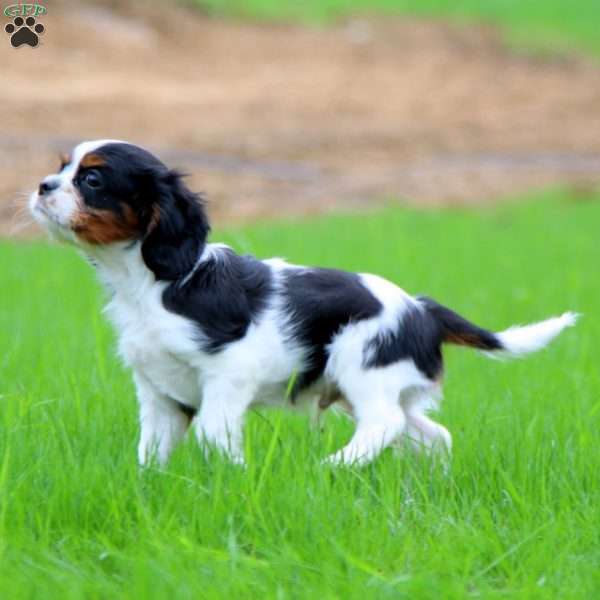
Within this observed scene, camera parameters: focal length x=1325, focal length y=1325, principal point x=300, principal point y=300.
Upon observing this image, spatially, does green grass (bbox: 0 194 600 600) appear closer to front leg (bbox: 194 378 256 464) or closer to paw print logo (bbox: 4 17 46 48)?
front leg (bbox: 194 378 256 464)

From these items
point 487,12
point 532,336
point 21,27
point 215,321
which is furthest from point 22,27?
point 487,12

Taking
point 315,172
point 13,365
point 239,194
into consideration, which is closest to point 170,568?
point 13,365

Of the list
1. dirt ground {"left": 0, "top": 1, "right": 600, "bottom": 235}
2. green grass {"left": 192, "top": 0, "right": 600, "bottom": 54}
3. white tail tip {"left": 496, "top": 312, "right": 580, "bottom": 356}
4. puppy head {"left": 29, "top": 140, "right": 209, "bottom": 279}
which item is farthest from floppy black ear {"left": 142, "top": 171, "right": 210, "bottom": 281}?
green grass {"left": 192, "top": 0, "right": 600, "bottom": 54}

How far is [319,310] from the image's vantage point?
476 centimetres

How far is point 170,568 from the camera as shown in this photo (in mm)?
3551

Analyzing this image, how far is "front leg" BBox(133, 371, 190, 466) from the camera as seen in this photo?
187 inches

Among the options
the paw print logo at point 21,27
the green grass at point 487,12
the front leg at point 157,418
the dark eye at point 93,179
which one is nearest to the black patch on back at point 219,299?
the front leg at point 157,418

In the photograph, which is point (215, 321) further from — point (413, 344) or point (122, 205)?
point (413, 344)

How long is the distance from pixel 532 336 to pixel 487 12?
A: 25.6 meters

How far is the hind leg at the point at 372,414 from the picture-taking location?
181 inches

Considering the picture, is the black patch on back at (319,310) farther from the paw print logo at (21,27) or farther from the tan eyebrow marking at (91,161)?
the paw print logo at (21,27)

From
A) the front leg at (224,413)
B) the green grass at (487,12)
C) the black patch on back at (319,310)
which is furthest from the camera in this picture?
the green grass at (487,12)

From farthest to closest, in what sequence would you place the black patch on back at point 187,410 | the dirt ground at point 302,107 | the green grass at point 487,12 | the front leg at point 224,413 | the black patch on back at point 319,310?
the green grass at point 487,12
the dirt ground at point 302,107
the black patch on back at point 187,410
the black patch on back at point 319,310
the front leg at point 224,413

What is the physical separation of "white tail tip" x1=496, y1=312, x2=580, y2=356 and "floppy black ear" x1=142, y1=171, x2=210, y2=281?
48.9 inches
